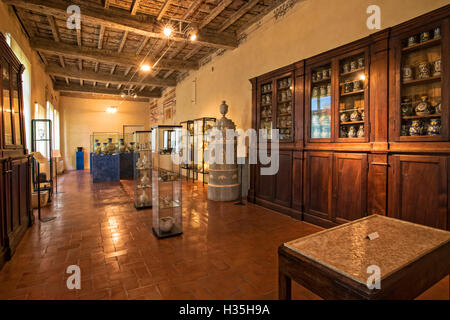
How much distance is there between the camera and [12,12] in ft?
16.5

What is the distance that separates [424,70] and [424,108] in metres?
0.42

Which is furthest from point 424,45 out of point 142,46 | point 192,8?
point 142,46

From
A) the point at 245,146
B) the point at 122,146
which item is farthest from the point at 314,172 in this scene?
the point at 122,146

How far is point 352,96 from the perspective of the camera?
12.0 ft

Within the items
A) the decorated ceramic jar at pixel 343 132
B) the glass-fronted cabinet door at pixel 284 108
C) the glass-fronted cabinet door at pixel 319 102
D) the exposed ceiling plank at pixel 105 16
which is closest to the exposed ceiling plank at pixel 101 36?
the exposed ceiling plank at pixel 105 16

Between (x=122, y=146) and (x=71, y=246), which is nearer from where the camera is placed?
(x=71, y=246)

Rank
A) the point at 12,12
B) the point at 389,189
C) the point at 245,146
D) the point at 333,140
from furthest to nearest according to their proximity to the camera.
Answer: the point at 245,146 → the point at 12,12 → the point at 333,140 → the point at 389,189

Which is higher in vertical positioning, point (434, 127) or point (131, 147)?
point (434, 127)

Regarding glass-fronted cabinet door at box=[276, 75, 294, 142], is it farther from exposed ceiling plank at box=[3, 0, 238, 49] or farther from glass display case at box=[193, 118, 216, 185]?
glass display case at box=[193, 118, 216, 185]

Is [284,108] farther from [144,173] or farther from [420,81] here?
[144,173]

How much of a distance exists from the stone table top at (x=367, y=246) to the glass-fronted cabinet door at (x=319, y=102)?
89.3 inches
